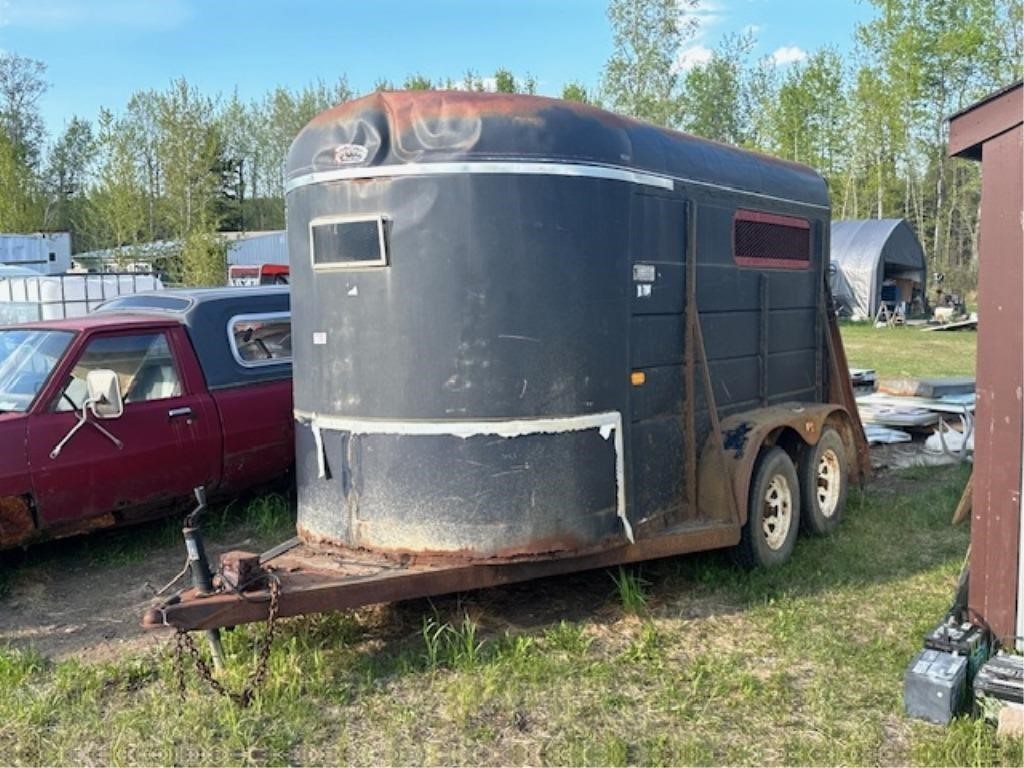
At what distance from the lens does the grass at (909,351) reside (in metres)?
17.9

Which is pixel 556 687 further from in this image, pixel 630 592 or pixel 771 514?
pixel 771 514

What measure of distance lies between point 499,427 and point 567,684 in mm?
1269

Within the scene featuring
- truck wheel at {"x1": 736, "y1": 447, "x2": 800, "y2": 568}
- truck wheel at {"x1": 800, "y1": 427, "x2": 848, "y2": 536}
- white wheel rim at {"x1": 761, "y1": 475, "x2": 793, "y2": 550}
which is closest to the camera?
truck wheel at {"x1": 736, "y1": 447, "x2": 800, "y2": 568}

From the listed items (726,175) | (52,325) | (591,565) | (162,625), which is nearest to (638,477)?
(591,565)

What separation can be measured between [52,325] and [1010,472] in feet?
19.6

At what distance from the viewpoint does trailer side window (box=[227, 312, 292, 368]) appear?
287 inches

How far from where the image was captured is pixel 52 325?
669 centimetres

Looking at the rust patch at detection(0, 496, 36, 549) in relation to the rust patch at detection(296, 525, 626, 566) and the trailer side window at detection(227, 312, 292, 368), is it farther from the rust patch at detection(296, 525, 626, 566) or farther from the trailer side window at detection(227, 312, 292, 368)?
the rust patch at detection(296, 525, 626, 566)

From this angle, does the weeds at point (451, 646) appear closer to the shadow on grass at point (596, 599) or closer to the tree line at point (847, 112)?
the shadow on grass at point (596, 599)

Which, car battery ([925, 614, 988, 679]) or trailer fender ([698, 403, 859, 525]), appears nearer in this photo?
car battery ([925, 614, 988, 679])

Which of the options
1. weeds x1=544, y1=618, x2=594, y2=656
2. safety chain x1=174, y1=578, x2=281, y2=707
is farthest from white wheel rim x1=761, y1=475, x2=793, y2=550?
safety chain x1=174, y1=578, x2=281, y2=707

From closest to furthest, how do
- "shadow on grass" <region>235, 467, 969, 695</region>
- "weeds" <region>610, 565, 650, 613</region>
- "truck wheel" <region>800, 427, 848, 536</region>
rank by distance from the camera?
"shadow on grass" <region>235, 467, 969, 695</region>
"weeds" <region>610, 565, 650, 613</region>
"truck wheel" <region>800, 427, 848, 536</region>

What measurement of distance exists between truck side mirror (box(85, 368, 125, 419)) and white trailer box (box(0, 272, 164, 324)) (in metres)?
14.1

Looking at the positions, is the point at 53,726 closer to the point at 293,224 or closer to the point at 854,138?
the point at 293,224
